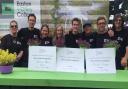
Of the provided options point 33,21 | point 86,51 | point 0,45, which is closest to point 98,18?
point 33,21

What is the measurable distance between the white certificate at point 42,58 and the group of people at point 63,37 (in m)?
2.57

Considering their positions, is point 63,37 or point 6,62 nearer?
point 6,62

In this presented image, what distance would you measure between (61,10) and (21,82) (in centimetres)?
349

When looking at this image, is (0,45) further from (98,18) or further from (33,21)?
(98,18)

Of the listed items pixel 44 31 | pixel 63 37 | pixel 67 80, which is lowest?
pixel 67 80

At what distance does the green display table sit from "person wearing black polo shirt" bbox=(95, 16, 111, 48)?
2.70 meters

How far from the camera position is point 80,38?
5.46 m

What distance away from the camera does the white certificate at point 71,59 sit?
8.54ft

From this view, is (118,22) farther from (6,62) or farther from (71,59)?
(6,62)

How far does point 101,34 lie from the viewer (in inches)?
211

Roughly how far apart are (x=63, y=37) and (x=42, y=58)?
2.88 meters

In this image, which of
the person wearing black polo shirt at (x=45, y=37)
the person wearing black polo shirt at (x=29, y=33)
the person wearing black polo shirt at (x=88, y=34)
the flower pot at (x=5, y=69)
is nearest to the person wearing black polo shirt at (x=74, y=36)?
the person wearing black polo shirt at (x=88, y=34)

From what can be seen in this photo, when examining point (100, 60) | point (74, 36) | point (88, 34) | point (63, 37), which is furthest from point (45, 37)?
point (100, 60)

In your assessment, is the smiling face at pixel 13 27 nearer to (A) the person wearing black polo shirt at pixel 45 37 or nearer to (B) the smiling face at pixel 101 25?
(A) the person wearing black polo shirt at pixel 45 37
